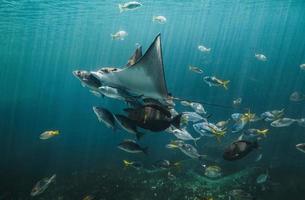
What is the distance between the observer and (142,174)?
42.2ft

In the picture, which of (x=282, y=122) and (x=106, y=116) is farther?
(x=282, y=122)

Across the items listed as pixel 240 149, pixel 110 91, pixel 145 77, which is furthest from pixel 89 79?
pixel 240 149

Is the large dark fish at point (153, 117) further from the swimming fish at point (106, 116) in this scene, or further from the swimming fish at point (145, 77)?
the swimming fish at point (106, 116)

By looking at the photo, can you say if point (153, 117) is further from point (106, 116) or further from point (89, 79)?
point (106, 116)

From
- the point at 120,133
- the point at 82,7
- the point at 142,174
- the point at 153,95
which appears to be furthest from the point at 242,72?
the point at 153,95

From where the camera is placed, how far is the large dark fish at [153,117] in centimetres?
485

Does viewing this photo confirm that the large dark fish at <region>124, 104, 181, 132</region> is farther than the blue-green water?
No

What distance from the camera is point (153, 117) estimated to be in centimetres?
484

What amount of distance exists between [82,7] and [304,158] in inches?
1050

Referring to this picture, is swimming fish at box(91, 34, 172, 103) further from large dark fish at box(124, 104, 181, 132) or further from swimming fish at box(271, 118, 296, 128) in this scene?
swimming fish at box(271, 118, 296, 128)

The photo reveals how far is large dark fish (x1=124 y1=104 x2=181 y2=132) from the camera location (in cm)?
485

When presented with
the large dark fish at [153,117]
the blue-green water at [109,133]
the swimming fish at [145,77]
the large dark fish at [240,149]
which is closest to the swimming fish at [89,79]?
the swimming fish at [145,77]

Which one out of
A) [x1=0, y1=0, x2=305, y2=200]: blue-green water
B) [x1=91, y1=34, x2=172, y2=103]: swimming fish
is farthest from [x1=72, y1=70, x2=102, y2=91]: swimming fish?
[x1=0, y1=0, x2=305, y2=200]: blue-green water

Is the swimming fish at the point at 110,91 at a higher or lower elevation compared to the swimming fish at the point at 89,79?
lower
